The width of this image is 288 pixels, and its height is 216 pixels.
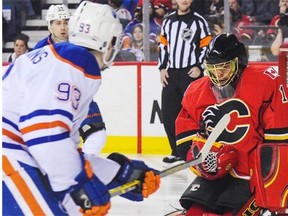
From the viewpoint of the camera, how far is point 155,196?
16.2 ft

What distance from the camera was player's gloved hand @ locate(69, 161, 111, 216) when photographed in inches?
89.0

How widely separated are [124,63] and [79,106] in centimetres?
443

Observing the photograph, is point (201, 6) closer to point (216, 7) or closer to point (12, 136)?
point (216, 7)

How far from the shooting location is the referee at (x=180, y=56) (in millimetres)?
6109

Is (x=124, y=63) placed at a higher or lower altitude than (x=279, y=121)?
lower

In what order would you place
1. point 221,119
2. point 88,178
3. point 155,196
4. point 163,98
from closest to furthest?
point 88,178, point 221,119, point 155,196, point 163,98

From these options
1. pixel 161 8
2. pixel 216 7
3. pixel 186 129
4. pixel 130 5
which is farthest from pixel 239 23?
pixel 186 129

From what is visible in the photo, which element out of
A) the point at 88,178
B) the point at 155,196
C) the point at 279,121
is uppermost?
the point at 88,178

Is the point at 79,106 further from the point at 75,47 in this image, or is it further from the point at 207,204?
the point at 207,204

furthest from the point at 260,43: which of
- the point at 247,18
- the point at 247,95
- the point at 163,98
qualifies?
the point at 247,95

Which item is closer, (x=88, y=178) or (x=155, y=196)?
(x=88, y=178)

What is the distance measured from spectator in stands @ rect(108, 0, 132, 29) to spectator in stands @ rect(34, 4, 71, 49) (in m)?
1.64

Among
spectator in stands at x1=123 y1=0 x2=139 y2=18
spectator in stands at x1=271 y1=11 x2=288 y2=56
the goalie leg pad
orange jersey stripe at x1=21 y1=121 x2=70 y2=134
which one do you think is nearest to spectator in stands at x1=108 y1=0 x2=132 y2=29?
spectator in stands at x1=123 y1=0 x2=139 y2=18

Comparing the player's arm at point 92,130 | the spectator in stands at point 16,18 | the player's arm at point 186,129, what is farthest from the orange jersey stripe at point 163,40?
the player's arm at point 186,129
